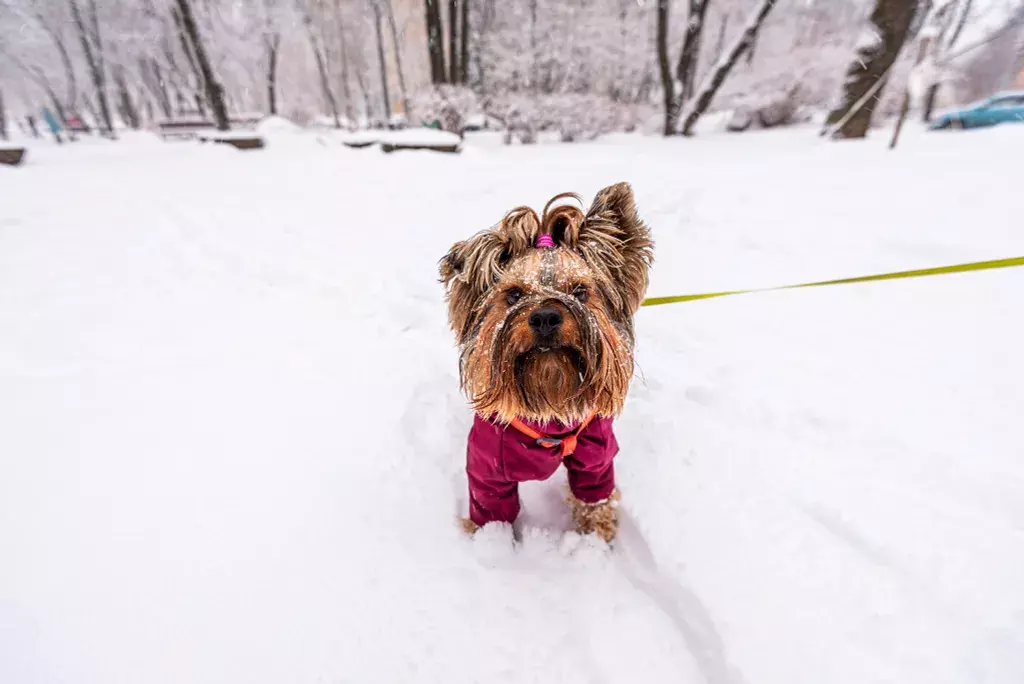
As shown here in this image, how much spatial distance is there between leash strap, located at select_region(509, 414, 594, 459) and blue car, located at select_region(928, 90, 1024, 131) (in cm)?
1830

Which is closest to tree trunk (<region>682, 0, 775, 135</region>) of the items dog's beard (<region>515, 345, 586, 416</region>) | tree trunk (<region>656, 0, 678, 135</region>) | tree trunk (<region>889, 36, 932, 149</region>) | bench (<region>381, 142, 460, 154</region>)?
tree trunk (<region>656, 0, 678, 135</region>)

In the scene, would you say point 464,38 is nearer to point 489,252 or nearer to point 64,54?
point 489,252

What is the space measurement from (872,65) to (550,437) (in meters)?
13.3

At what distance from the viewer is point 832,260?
460cm

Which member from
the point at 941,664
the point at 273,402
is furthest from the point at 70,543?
the point at 941,664

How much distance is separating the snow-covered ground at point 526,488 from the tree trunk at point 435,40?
14.7 metres

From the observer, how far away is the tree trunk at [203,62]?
1475cm

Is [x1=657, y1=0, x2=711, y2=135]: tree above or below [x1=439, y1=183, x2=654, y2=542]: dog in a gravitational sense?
above

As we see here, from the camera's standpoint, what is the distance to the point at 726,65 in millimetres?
13602

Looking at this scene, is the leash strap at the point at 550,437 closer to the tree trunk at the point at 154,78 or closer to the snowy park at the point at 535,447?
the snowy park at the point at 535,447

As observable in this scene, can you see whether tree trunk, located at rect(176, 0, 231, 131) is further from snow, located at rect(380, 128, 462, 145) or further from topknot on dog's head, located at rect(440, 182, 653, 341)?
topknot on dog's head, located at rect(440, 182, 653, 341)

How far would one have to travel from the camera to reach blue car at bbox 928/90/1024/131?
44.2 ft

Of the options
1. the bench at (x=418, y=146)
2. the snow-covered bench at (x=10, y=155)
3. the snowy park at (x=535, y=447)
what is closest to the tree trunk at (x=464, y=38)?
the bench at (x=418, y=146)

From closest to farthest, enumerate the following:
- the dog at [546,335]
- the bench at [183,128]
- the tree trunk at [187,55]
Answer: the dog at [546,335] < the tree trunk at [187,55] < the bench at [183,128]
